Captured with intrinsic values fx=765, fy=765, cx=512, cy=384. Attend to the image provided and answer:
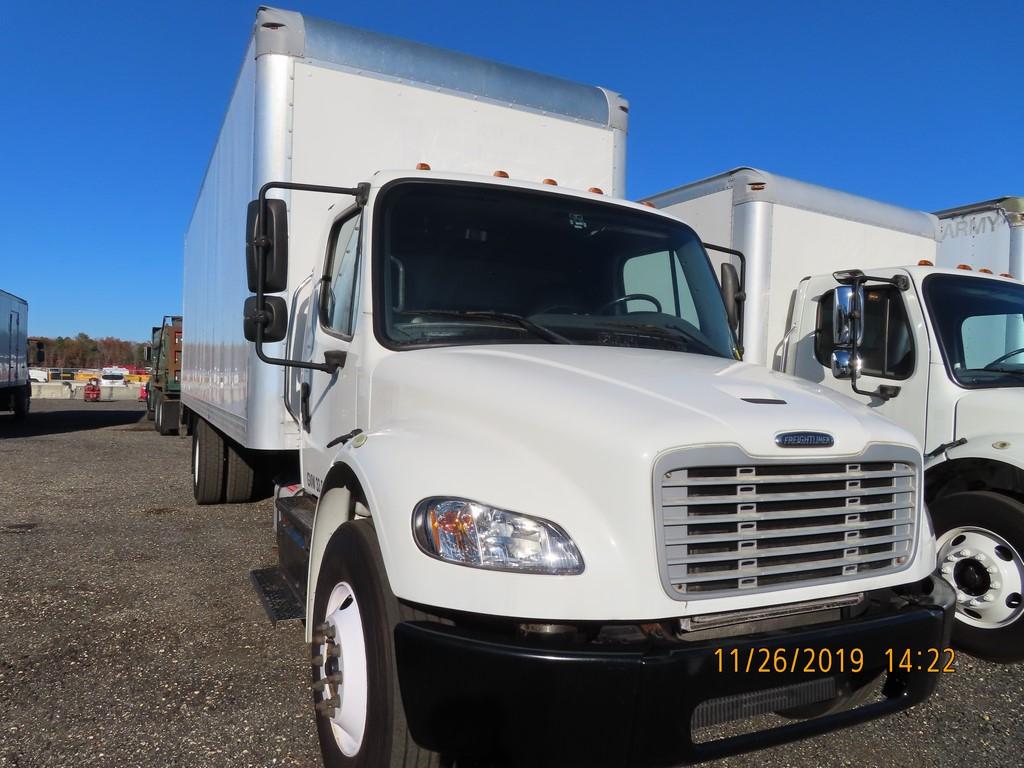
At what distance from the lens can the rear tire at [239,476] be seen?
23.9 feet

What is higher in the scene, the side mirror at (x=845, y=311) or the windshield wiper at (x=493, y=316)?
the side mirror at (x=845, y=311)

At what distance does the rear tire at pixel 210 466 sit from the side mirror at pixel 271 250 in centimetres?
435

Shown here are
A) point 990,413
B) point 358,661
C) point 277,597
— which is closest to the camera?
point 358,661

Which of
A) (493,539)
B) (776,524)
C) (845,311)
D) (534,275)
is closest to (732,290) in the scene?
(845,311)

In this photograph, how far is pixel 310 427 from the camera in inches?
161

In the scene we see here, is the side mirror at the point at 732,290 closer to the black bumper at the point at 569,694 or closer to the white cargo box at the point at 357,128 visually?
the white cargo box at the point at 357,128

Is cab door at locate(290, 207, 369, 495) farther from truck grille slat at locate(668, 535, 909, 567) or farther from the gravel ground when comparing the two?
truck grille slat at locate(668, 535, 909, 567)

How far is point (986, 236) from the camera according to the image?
23.2 ft

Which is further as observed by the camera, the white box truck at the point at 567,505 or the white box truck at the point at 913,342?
the white box truck at the point at 913,342

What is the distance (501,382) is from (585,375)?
28 cm

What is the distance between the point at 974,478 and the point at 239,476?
6165 mm

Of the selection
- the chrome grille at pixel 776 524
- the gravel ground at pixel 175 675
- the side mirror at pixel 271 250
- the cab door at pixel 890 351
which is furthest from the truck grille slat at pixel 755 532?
the cab door at pixel 890 351

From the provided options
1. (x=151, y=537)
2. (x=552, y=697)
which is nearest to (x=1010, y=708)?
(x=552, y=697)

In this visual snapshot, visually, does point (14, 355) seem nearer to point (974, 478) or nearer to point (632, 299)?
point (632, 299)
